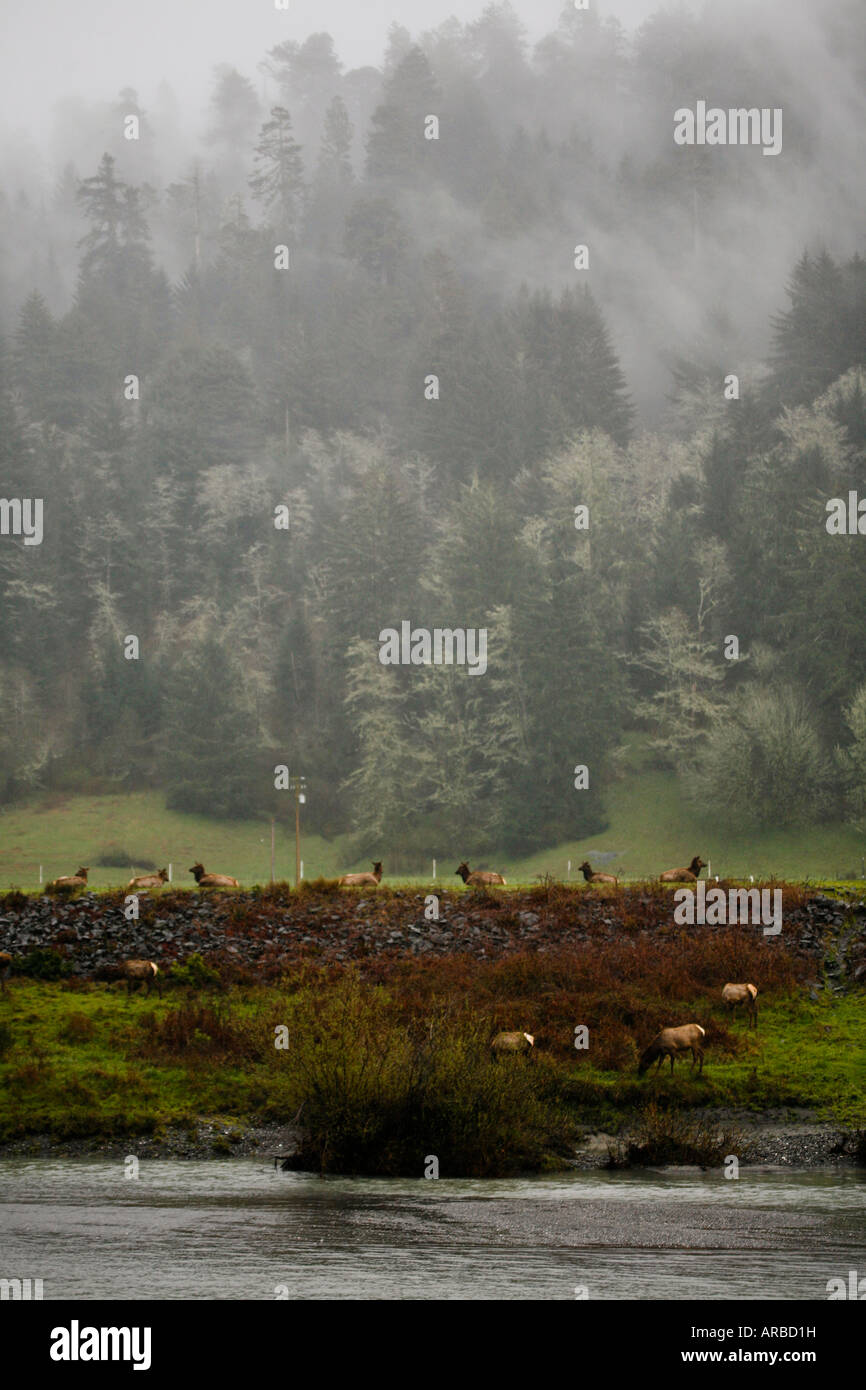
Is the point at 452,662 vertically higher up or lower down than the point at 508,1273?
higher up

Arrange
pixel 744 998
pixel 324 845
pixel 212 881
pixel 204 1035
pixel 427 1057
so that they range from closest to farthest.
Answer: pixel 427 1057
pixel 204 1035
pixel 744 998
pixel 212 881
pixel 324 845

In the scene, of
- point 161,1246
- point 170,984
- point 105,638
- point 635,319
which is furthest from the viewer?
point 635,319

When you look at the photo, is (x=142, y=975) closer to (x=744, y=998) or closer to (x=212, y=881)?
(x=212, y=881)

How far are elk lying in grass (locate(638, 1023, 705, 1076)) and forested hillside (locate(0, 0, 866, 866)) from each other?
53.0 meters

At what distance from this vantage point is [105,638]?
11875 cm

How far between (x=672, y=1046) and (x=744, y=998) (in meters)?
3.90

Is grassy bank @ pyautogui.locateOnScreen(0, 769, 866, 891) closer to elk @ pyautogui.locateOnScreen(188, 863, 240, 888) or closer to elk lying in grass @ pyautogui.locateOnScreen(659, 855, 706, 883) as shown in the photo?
elk lying in grass @ pyautogui.locateOnScreen(659, 855, 706, 883)

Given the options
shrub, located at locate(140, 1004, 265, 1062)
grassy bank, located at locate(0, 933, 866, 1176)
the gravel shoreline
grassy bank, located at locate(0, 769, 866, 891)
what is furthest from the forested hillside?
shrub, located at locate(140, 1004, 265, 1062)

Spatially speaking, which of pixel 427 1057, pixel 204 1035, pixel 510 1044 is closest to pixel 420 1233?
pixel 427 1057

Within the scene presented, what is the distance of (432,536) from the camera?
12762cm

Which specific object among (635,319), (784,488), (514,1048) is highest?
(635,319)
